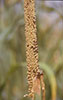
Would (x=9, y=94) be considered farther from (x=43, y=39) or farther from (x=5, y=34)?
(x=43, y=39)

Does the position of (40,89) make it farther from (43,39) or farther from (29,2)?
(43,39)

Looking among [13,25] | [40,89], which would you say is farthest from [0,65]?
[40,89]

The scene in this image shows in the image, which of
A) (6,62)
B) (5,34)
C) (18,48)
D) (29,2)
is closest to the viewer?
(29,2)

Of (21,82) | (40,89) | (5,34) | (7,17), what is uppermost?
(7,17)

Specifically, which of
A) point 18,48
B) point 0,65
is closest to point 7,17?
point 18,48

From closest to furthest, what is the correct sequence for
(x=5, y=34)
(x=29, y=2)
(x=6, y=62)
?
(x=29, y=2), (x=5, y=34), (x=6, y=62)

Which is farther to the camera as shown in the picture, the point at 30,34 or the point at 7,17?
the point at 7,17

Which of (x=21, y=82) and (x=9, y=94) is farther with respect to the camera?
(x=21, y=82)

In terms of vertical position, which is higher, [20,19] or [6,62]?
[20,19]

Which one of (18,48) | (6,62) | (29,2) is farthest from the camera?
(18,48)
